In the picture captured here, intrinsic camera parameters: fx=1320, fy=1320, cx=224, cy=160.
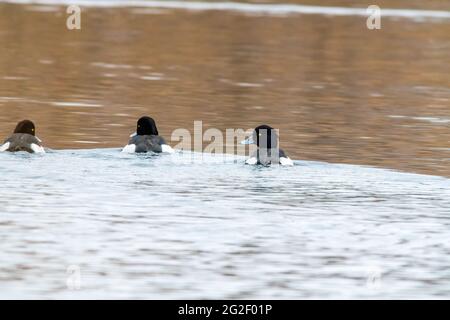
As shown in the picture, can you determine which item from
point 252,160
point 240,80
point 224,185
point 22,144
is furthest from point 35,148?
point 240,80

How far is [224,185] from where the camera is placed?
16703 millimetres

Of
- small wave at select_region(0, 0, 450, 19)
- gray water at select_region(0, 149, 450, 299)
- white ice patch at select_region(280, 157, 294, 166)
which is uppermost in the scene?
small wave at select_region(0, 0, 450, 19)

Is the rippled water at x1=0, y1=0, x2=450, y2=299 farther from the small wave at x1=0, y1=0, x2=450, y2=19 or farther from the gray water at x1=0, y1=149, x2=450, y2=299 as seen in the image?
the small wave at x1=0, y1=0, x2=450, y2=19

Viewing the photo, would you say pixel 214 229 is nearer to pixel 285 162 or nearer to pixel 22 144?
pixel 285 162

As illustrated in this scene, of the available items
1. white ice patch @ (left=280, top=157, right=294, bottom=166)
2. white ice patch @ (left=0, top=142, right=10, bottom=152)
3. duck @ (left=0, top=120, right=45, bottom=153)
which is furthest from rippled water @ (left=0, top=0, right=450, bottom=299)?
white ice patch @ (left=0, top=142, right=10, bottom=152)

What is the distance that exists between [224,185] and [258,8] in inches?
2048

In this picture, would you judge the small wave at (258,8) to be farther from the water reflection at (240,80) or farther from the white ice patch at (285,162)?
the white ice patch at (285,162)

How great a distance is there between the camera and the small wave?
6575 cm

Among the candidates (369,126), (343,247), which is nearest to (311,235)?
(343,247)

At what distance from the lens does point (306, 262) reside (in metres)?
12.8

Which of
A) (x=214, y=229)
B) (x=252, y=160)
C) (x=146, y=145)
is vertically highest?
(x=146, y=145)

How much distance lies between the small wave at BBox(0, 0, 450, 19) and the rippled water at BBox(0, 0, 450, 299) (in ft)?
79.8

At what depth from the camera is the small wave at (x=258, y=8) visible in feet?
216
